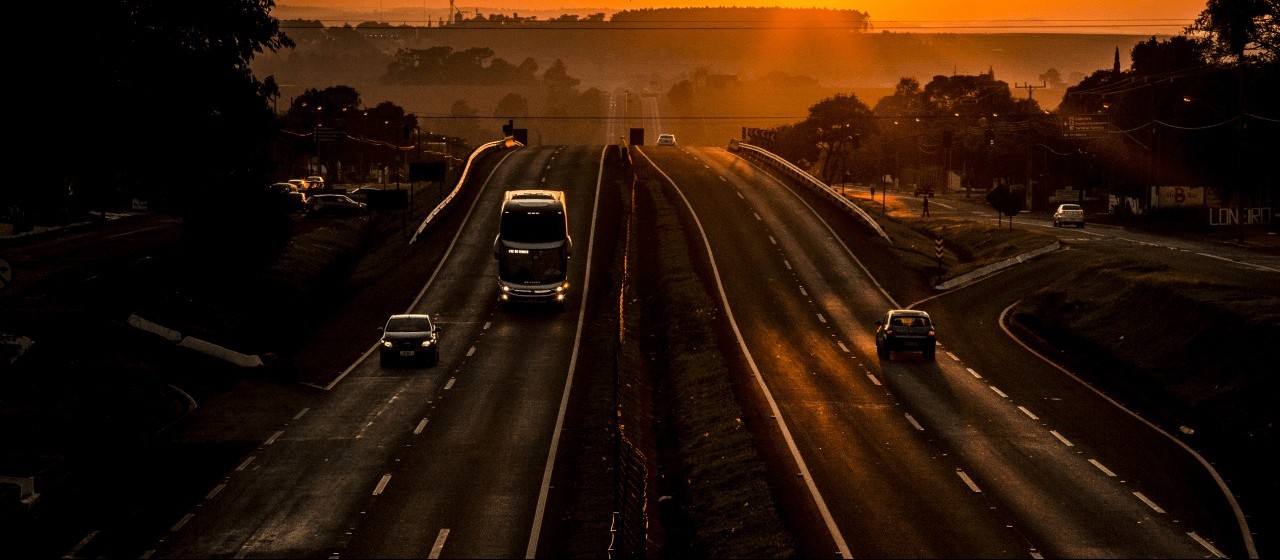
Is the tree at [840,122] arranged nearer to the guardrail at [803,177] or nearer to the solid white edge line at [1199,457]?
the guardrail at [803,177]

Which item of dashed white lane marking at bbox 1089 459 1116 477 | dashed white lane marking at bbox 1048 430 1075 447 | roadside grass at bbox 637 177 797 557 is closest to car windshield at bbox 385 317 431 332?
roadside grass at bbox 637 177 797 557

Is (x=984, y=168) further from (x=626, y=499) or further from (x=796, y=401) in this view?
(x=626, y=499)

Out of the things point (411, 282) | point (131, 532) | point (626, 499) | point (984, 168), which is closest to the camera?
point (626, 499)

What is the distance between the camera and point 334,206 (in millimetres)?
105188

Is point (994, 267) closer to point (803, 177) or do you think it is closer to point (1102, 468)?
point (803, 177)

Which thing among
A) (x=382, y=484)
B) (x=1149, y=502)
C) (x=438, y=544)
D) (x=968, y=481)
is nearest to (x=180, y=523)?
(x=382, y=484)

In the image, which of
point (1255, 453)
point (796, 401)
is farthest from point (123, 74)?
point (1255, 453)

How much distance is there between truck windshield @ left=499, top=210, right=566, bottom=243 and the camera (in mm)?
61562

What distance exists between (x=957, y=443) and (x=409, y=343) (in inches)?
875

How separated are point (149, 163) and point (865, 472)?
33.4 meters

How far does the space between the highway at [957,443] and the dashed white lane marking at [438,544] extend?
8.35 m

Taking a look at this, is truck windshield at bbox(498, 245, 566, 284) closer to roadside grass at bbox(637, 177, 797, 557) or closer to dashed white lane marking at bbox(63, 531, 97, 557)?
roadside grass at bbox(637, 177, 797, 557)

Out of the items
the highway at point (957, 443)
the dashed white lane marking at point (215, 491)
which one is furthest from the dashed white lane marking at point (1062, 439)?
the dashed white lane marking at point (215, 491)

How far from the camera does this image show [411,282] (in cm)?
7019
